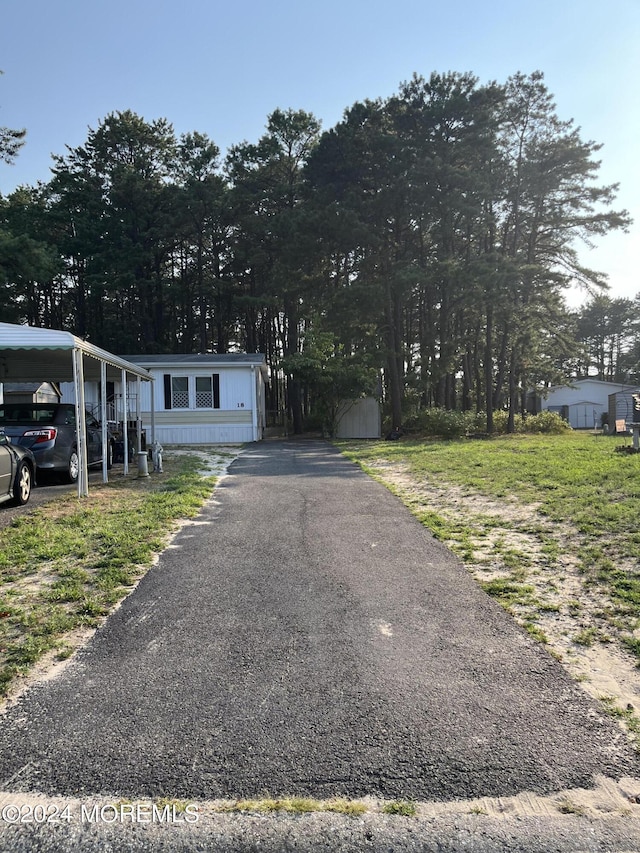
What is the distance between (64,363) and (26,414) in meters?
2.09

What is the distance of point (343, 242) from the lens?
909 inches

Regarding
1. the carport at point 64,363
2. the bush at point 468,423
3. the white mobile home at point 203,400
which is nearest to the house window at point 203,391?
the white mobile home at point 203,400

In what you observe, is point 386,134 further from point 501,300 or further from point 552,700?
point 552,700

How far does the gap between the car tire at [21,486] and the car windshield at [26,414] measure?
1.93 m

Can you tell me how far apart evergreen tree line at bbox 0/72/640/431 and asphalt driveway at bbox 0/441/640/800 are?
57.5 feet

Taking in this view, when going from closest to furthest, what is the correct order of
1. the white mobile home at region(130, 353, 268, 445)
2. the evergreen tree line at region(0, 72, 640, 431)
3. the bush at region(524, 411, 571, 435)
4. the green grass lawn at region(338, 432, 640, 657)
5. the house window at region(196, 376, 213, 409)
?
the green grass lawn at region(338, 432, 640, 657)
the white mobile home at region(130, 353, 268, 445)
the house window at region(196, 376, 213, 409)
the evergreen tree line at region(0, 72, 640, 431)
the bush at region(524, 411, 571, 435)

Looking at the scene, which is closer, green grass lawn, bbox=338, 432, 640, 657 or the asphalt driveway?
the asphalt driveway

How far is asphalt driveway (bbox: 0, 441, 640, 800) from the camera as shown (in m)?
2.12

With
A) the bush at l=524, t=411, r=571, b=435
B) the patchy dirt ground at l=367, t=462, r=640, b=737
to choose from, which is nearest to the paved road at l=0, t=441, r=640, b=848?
the patchy dirt ground at l=367, t=462, r=640, b=737

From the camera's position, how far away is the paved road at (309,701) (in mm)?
2123

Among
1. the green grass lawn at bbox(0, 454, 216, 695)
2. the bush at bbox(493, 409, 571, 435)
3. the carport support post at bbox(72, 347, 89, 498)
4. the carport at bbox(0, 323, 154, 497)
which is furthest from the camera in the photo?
the bush at bbox(493, 409, 571, 435)

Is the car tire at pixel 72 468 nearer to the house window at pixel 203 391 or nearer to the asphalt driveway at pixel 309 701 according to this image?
the asphalt driveway at pixel 309 701

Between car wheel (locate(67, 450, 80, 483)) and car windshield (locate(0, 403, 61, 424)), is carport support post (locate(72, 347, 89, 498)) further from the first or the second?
car windshield (locate(0, 403, 61, 424))

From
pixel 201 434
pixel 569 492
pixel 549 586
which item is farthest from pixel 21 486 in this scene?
pixel 201 434
